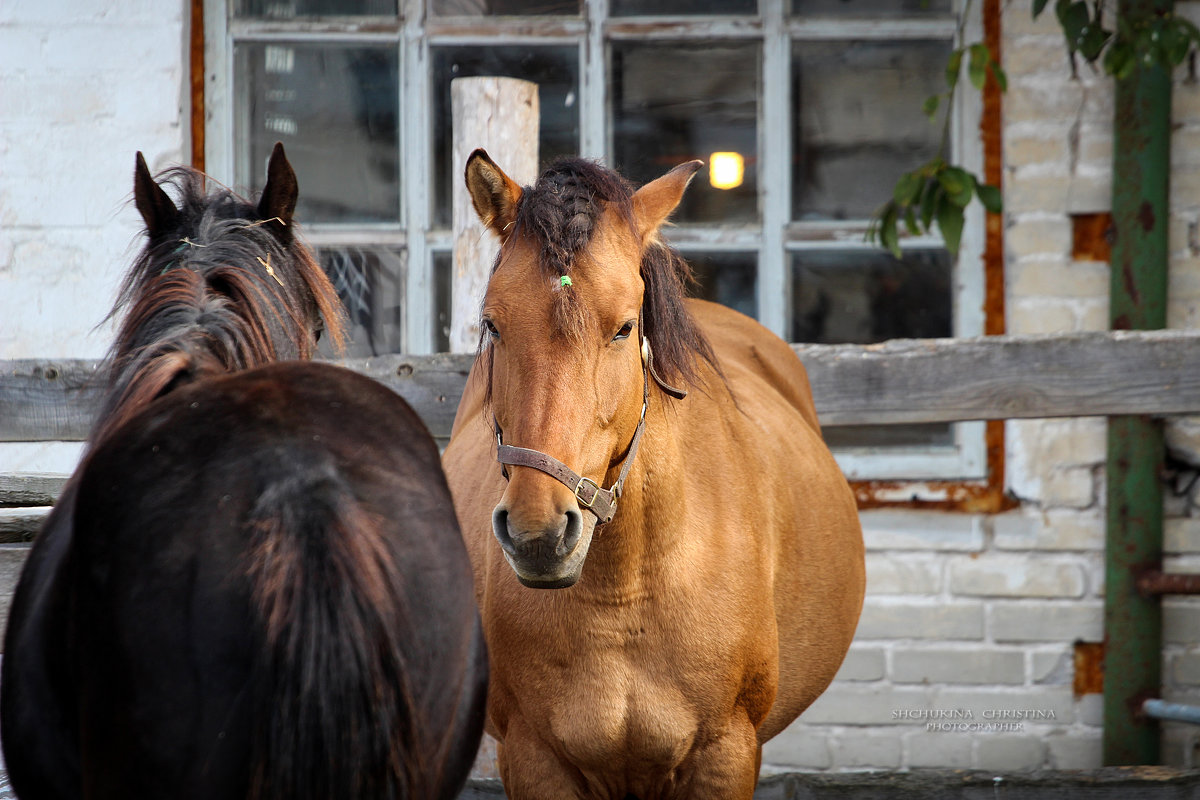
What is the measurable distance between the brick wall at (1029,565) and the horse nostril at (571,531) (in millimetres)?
2431

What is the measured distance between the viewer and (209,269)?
1562mm

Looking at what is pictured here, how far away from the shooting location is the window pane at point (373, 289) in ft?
13.0

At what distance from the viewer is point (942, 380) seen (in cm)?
262

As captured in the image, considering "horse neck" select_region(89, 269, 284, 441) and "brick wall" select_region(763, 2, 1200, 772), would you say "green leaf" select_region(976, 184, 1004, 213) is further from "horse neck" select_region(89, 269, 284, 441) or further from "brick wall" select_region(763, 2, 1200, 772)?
"horse neck" select_region(89, 269, 284, 441)

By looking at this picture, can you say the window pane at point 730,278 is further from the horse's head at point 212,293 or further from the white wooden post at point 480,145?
the horse's head at point 212,293

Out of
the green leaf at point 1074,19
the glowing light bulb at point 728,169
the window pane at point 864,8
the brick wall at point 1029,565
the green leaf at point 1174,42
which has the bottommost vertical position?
the brick wall at point 1029,565

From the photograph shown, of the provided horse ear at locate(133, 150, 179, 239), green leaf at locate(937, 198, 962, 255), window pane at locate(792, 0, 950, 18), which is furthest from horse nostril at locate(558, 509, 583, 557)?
window pane at locate(792, 0, 950, 18)

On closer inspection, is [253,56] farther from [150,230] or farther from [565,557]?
[565,557]

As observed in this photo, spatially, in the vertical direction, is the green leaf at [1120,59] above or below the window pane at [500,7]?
below

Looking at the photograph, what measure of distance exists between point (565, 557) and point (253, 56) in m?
3.11

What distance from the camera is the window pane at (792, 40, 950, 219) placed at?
387cm

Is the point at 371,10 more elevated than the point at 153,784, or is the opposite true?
the point at 371,10

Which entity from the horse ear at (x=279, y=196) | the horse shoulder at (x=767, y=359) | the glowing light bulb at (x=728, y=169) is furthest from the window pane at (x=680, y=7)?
the horse ear at (x=279, y=196)

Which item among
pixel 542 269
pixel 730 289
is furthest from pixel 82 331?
pixel 542 269
